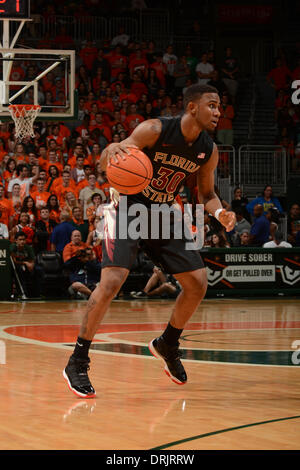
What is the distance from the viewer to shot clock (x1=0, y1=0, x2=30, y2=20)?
13680 millimetres

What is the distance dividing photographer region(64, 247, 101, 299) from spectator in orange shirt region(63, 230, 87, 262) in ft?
0.21

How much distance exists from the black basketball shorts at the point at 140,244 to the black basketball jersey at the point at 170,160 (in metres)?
0.15

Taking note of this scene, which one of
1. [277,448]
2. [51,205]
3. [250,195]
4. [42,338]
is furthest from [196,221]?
[277,448]

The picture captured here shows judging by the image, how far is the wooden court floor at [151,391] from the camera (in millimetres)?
4691

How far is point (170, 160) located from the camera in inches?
263

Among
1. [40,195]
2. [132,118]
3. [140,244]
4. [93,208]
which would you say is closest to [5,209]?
[40,195]

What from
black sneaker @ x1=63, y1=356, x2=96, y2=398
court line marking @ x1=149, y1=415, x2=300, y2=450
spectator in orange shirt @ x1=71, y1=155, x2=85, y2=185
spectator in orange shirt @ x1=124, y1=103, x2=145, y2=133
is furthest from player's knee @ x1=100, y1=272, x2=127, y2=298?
spectator in orange shirt @ x1=124, y1=103, x2=145, y2=133

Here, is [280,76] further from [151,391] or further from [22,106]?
[151,391]

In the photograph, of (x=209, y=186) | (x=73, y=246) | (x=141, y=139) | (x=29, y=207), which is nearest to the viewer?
(x=141, y=139)

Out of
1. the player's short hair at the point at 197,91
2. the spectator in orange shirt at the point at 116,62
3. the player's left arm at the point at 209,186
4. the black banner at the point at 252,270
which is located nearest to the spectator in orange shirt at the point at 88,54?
the spectator in orange shirt at the point at 116,62

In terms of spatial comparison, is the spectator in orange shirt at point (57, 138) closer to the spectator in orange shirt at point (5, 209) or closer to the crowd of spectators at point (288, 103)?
the spectator in orange shirt at point (5, 209)

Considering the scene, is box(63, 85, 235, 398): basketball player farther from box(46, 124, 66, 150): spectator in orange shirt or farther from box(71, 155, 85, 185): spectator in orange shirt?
box(46, 124, 66, 150): spectator in orange shirt

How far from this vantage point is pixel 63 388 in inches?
257

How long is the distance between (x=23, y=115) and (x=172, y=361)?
28.4 ft
